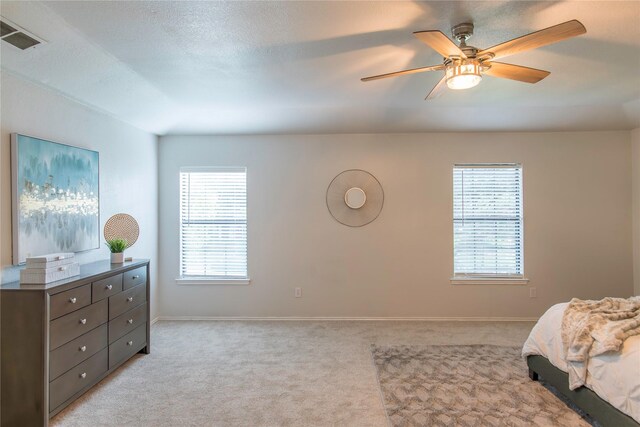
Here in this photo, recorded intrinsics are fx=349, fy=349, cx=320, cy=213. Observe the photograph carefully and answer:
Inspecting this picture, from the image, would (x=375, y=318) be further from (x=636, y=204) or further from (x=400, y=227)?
(x=636, y=204)

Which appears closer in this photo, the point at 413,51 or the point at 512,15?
the point at 512,15

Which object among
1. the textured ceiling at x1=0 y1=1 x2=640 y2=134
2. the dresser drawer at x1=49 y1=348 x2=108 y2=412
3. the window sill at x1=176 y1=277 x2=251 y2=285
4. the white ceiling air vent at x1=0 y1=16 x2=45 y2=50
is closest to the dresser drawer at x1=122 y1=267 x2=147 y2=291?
the dresser drawer at x1=49 y1=348 x2=108 y2=412

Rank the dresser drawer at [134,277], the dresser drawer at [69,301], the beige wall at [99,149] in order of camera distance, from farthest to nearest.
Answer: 1. the dresser drawer at [134,277]
2. the beige wall at [99,149]
3. the dresser drawer at [69,301]

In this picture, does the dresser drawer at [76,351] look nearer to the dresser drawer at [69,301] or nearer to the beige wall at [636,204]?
the dresser drawer at [69,301]

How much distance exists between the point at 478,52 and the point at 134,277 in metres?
3.27

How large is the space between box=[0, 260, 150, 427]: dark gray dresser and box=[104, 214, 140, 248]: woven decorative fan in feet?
1.47

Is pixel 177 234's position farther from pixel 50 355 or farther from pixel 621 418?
pixel 621 418

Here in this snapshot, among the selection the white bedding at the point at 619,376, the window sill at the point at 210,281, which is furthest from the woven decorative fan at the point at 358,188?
the white bedding at the point at 619,376

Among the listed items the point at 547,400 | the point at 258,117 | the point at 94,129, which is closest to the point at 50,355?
the point at 94,129

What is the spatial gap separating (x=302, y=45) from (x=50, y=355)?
2.64 metres

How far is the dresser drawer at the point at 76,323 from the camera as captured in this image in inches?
89.4

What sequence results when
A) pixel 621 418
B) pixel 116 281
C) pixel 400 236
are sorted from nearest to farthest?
pixel 621 418 → pixel 116 281 → pixel 400 236

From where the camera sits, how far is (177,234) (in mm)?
4531

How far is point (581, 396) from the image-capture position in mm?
2271
